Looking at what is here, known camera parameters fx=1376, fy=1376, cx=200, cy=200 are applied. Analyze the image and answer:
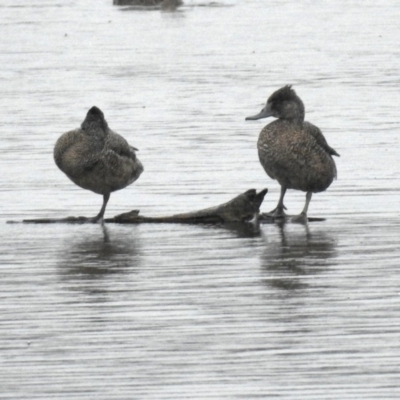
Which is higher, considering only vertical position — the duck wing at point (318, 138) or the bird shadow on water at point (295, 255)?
the duck wing at point (318, 138)

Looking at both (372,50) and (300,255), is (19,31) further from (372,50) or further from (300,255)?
(300,255)

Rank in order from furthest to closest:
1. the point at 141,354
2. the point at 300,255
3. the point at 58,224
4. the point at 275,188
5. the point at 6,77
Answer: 1. the point at 6,77
2. the point at 275,188
3. the point at 58,224
4. the point at 300,255
5. the point at 141,354

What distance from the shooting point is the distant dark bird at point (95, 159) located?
10641mm

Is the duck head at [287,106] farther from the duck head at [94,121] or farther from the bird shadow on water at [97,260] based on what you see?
the bird shadow on water at [97,260]

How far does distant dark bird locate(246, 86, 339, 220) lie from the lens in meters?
10.5

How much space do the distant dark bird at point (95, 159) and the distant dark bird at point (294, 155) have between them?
1.11 m

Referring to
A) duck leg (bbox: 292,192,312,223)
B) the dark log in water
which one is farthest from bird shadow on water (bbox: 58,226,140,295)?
duck leg (bbox: 292,192,312,223)

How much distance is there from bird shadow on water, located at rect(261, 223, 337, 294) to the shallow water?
15 millimetres

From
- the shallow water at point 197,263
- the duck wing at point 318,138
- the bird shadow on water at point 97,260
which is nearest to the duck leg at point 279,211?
the shallow water at point 197,263

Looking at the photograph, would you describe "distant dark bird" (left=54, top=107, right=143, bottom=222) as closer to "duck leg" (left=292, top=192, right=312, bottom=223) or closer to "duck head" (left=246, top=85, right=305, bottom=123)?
"duck head" (left=246, top=85, right=305, bottom=123)

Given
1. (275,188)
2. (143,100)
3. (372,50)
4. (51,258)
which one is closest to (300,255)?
(51,258)

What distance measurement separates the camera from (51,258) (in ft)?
30.1

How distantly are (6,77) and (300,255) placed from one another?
1500 cm

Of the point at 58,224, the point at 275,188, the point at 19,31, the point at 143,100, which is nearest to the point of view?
the point at 58,224
